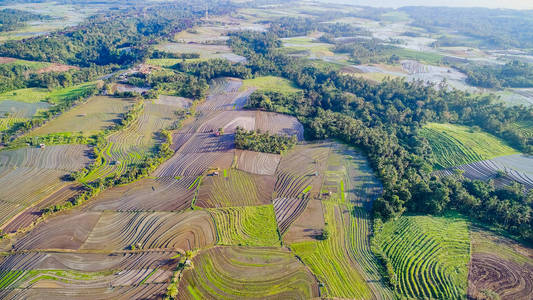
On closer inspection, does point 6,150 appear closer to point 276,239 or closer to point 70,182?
A: point 70,182

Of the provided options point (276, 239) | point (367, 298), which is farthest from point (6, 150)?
point (367, 298)

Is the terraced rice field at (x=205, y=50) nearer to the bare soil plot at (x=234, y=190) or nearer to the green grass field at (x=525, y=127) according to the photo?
the bare soil plot at (x=234, y=190)

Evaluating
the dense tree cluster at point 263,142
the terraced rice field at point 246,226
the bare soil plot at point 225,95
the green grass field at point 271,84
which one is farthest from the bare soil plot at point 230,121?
the terraced rice field at point 246,226

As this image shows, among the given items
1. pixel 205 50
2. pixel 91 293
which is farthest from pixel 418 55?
pixel 91 293

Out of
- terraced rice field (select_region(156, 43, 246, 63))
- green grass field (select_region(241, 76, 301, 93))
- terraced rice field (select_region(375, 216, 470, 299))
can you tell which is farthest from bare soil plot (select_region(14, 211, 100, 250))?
terraced rice field (select_region(156, 43, 246, 63))

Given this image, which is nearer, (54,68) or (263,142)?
(263,142)

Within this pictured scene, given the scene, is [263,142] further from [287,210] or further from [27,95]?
[27,95]
